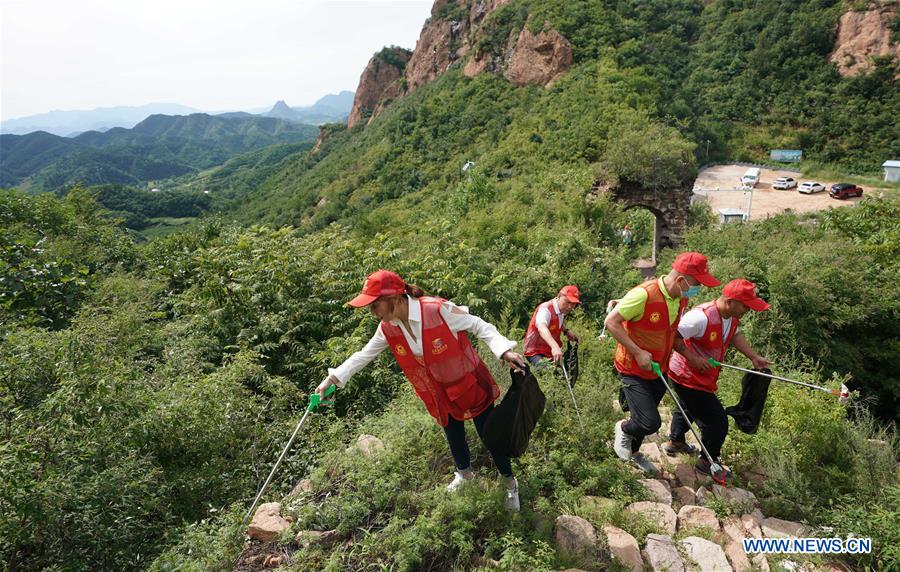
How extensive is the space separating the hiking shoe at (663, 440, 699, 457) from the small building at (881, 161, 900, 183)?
32.5 meters

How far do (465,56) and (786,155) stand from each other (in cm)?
2865

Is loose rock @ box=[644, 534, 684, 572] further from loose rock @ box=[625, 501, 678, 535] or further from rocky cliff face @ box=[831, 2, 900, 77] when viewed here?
rocky cliff face @ box=[831, 2, 900, 77]

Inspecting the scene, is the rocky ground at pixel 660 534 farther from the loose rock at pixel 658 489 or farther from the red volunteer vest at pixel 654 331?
the red volunteer vest at pixel 654 331

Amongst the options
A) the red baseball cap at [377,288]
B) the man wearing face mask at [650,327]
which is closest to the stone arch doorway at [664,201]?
the man wearing face mask at [650,327]

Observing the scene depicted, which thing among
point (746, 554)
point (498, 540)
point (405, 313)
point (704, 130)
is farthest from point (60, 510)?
point (704, 130)

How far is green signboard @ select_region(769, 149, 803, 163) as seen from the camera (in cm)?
3056

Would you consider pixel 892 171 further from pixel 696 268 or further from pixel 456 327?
pixel 456 327

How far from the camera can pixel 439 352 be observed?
278 cm

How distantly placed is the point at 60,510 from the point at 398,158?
1435 inches

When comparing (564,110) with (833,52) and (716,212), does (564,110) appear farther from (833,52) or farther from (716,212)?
(833,52)

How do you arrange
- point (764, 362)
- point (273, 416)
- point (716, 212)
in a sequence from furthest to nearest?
point (716, 212) → point (273, 416) → point (764, 362)

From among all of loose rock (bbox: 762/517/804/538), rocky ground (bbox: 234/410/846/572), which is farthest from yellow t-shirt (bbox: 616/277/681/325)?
loose rock (bbox: 762/517/804/538)

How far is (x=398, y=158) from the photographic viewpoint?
122 ft

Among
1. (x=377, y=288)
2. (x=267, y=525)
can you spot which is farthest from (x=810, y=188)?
(x=267, y=525)
